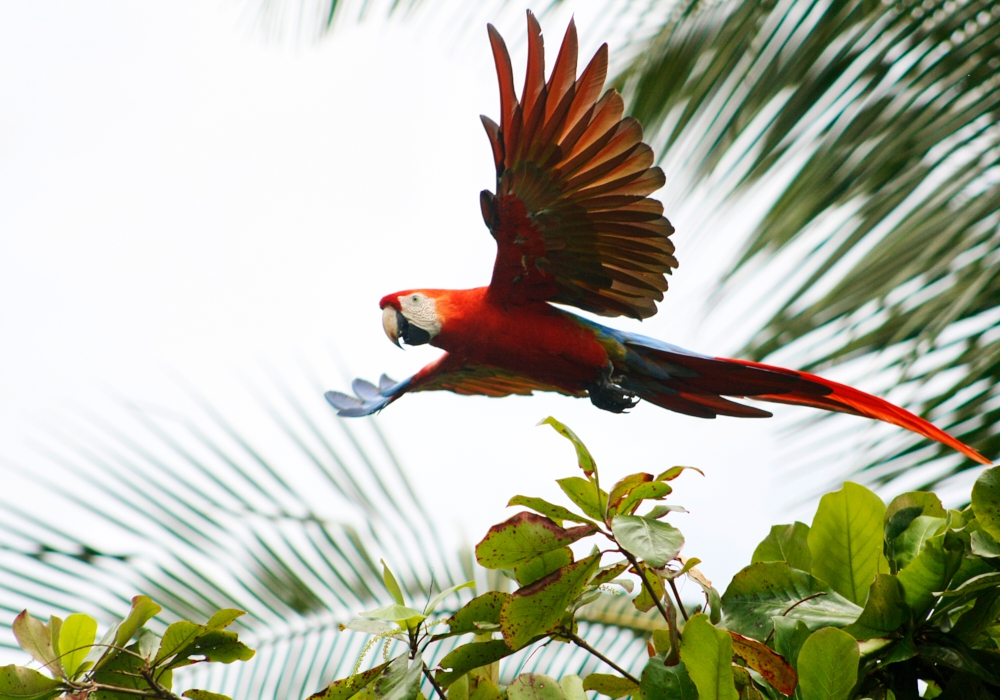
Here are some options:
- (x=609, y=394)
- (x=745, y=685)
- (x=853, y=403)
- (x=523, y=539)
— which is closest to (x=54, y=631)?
(x=523, y=539)

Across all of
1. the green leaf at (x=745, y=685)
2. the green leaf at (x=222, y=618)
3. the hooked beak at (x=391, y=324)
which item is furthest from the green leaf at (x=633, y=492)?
the hooked beak at (x=391, y=324)

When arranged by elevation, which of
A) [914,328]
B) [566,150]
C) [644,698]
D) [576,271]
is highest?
[566,150]

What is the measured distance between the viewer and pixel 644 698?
1.36 feet

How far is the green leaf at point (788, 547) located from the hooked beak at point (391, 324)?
0.47m

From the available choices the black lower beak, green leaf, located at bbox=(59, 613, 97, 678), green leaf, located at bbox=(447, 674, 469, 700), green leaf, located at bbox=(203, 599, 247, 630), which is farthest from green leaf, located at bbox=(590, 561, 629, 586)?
the black lower beak

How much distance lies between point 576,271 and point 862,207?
40 cm

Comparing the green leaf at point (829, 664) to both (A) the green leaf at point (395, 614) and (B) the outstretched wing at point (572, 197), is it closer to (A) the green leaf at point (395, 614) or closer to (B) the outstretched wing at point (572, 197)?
(A) the green leaf at point (395, 614)

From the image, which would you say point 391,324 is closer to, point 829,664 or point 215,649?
point 215,649

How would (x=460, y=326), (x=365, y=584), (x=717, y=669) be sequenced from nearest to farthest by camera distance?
(x=717, y=669) < (x=460, y=326) < (x=365, y=584)

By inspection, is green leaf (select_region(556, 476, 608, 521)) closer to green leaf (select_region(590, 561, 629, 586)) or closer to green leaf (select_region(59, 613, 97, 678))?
green leaf (select_region(590, 561, 629, 586))

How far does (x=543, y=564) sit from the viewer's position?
444mm

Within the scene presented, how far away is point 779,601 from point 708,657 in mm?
90

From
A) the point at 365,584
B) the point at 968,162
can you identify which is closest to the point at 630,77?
the point at 968,162

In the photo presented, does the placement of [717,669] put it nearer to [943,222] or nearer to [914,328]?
[914,328]
